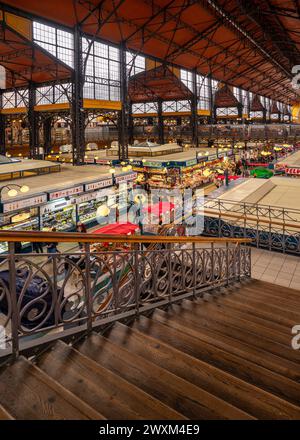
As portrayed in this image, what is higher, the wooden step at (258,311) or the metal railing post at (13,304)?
the metal railing post at (13,304)

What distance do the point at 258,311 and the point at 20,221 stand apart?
10.2 metres

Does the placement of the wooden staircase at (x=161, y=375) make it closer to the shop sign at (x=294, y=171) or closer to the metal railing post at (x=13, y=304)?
the metal railing post at (x=13, y=304)

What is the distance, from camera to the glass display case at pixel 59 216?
13008 millimetres

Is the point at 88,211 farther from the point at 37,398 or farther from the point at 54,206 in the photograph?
the point at 37,398

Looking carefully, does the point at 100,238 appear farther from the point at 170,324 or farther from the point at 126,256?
the point at 170,324

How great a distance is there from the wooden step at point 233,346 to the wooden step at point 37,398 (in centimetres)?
168

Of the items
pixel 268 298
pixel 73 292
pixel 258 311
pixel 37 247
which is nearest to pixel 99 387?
pixel 73 292

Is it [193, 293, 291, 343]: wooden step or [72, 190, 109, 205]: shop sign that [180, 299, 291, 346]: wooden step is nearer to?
[193, 293, 291, 343]: wooden step

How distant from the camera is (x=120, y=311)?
3578 millimetres

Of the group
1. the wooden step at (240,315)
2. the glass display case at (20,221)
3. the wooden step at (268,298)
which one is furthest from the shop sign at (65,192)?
the wooden step at (240,315)

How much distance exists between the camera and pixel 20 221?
12711 millimetres

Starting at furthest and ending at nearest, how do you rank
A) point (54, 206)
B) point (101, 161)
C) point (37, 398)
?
point (101, 161)
point (54, 206)
point (37, 398)
